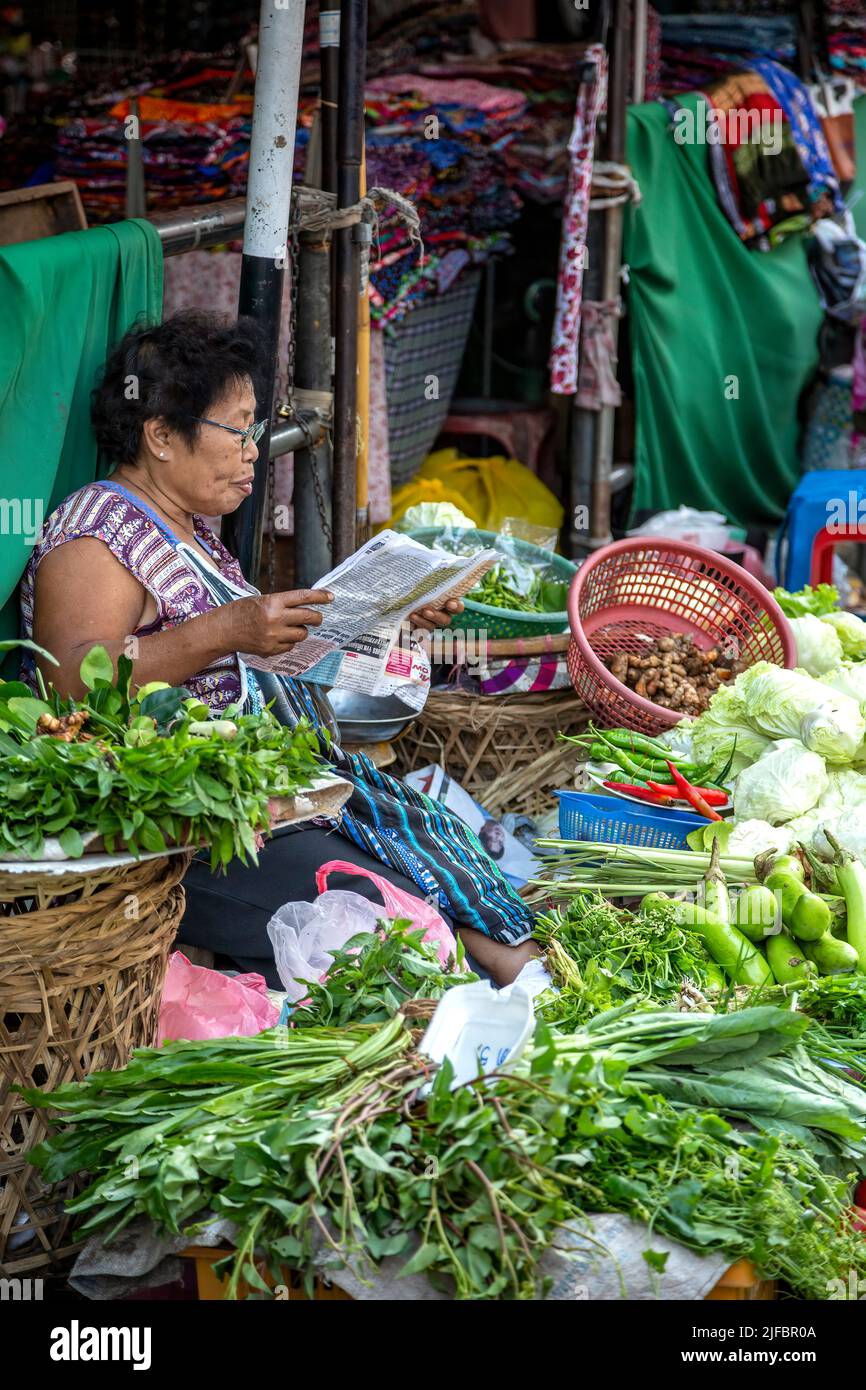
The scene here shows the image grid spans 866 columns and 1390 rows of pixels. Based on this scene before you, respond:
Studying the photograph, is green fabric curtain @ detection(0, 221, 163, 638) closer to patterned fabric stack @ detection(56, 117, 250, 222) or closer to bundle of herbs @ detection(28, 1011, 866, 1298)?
bundle of herbs @ detection(28, 1011, 866, 1298)

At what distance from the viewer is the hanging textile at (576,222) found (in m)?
5.25

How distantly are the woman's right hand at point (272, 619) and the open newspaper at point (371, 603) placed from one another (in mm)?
83

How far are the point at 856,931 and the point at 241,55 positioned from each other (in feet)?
14.4

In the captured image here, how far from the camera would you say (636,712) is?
3.76m

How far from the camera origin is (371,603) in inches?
116

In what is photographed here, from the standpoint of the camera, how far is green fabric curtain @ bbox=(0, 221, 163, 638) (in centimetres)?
278

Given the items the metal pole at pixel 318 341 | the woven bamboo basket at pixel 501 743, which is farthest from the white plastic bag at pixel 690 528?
the metal pole at pixel 318 341

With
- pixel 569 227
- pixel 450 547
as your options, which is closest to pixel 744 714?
pixel 450 547

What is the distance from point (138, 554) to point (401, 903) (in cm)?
92

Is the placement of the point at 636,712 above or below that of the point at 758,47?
below

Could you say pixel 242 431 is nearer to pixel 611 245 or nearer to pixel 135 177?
pixel 135 177

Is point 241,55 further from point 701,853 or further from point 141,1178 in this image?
point 141,1178
